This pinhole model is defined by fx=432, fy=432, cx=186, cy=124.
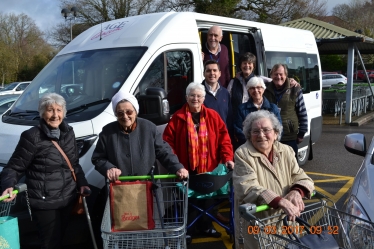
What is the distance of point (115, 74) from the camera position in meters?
4.73

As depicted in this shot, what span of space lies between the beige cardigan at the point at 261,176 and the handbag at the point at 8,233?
5.21 ft

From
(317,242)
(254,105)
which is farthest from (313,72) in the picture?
(317,242)

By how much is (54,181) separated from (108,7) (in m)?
31.1

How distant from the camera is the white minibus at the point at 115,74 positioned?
423 cm

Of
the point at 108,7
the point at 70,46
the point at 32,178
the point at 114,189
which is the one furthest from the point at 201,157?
the point at 108,7

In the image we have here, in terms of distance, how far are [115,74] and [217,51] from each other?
165 cm

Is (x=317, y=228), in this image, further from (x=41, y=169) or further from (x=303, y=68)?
(x=303, y=68)

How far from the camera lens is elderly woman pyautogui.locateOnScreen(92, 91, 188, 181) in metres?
3.65

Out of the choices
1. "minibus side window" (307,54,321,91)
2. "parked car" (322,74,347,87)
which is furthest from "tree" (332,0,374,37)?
"minibus side window" (307,54,321,91)

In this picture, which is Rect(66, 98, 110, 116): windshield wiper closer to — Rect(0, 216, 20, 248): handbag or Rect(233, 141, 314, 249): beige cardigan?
Rect(0, 216, 20, 248): handbag

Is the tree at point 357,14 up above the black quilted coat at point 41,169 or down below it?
above

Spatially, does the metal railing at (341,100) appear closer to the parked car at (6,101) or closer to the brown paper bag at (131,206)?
the parked car at (6,101)

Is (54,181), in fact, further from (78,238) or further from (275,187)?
(275,187)

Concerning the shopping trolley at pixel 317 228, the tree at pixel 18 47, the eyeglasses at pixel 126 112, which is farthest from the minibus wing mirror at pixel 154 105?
the tree at pixel 18 47
